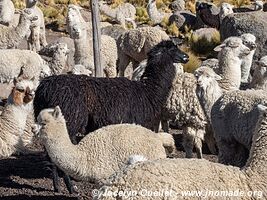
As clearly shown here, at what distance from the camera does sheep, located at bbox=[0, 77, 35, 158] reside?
22.2ft

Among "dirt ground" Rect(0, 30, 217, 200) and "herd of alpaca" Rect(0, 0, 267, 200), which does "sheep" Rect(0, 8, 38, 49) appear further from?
"dirt ground" Rect(0, 30, 217, 200)

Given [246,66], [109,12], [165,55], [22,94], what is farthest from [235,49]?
[109,12]

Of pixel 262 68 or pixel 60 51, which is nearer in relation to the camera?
pixel 262 68

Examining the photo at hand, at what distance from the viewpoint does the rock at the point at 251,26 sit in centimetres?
1247

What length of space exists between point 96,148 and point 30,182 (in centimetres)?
170

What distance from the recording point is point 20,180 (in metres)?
7.06

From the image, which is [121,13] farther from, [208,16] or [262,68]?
[262,68]

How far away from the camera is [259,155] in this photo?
4.05 m

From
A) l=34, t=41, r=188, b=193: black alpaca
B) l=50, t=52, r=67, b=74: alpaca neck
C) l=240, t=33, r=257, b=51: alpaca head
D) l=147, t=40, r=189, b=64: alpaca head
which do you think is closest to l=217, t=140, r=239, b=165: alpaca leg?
l=34, t=41, r=188, b=193: black alpaca

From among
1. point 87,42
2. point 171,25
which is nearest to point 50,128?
point 87,42

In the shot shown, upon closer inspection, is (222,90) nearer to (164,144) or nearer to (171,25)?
(164,144)

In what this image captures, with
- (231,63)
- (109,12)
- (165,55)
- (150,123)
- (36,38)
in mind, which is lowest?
(109,12)

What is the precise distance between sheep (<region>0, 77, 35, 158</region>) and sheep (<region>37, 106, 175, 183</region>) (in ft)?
3.80

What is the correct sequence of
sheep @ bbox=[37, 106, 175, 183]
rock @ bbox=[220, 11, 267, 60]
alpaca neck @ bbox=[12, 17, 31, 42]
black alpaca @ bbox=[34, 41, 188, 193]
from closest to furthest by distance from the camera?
sheep @ bbox=[37, 106, 175, 183] → black alpaca @ bbox=[34, 41, 188, 193] → alpaca neck @ bbox=[12, 17, 31, 42] → rock @ bbox=[220, 11, 267, 60]
